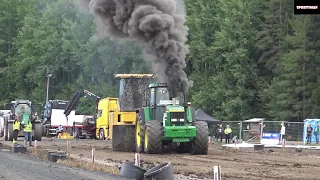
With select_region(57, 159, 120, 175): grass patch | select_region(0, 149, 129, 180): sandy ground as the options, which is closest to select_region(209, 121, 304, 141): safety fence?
select_region(57, 159, 120, 175): grass patch

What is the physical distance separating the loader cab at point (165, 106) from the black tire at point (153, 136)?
0.63 metres

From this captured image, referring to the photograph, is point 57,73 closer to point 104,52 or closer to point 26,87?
point 26,87

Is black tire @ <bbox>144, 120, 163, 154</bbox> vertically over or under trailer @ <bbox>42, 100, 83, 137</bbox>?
under

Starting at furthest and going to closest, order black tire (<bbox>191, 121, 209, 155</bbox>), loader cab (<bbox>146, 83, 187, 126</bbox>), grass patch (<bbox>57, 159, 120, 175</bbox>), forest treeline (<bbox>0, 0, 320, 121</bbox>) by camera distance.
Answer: forest treeline (<bbox>0, 0, 320, 121</bbox>)
loader cab (<bbox>146, 83, 187, 126</bbox>)
black tire (<bbox>191, 121, 209, 155</bbox>)
grass patch (<bbox>57, 159, 120, 175</bbox>)

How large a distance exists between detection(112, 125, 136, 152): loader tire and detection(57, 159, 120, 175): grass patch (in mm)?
5204

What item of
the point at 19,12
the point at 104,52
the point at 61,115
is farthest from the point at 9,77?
the point at 61,115

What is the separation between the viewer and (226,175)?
17.0m

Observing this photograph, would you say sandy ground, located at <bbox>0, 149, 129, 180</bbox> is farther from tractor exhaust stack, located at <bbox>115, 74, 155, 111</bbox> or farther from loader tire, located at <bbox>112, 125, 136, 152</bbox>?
tractor exhaust stack, located at <bbox>115, 74, 155, 111</bbox>

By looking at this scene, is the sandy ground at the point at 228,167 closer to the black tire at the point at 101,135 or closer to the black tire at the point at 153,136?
the black tire at the point at 153,136

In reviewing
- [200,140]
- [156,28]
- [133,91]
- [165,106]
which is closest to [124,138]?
[165,106]

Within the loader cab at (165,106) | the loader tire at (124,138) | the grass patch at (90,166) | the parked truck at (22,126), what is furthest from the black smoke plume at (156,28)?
the parked truck at (22,126)

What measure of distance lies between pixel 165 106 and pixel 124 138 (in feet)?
11.1

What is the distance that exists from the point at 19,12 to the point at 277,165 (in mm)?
70357

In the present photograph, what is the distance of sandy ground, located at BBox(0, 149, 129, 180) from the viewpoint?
16797 mm
